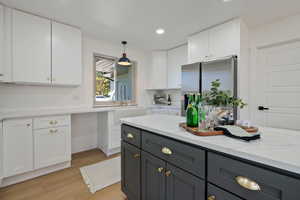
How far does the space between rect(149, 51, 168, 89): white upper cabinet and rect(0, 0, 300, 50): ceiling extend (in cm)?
108

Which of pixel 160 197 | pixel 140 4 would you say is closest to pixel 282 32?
pixel 140 4

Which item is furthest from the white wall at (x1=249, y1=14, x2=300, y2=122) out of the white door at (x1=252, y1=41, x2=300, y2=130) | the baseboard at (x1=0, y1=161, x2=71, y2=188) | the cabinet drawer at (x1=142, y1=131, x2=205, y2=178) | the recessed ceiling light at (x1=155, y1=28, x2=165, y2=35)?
the baseboard at (x1=0, y1=161, x2=71, y2=188)

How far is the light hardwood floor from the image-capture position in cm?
164

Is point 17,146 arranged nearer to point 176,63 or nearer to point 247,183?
point 247,183

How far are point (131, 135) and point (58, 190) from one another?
134 centimetres

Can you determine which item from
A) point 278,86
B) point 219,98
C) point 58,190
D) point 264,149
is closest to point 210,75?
point 278,86

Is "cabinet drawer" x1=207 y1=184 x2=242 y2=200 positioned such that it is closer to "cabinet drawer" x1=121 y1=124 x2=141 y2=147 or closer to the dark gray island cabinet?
the dark gray island cabinet

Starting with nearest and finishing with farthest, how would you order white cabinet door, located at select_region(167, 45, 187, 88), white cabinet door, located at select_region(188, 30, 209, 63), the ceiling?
the ceiling → white cabinet door, located at select_region(188, 30, 209, 63) → white cabinet door, located at select_region(167, 45, 187, 88)

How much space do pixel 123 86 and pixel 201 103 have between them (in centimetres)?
286

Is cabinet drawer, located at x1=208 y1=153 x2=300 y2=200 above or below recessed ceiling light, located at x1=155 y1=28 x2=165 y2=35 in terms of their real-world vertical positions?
below

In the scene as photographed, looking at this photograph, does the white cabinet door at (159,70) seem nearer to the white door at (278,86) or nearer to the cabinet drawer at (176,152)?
the white door at (278,86)

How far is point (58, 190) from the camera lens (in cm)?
176

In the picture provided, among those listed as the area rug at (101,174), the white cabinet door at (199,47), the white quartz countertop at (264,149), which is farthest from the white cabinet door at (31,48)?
the white cabinet door at (199,47)

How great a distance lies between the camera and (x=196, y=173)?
2.69 feet
